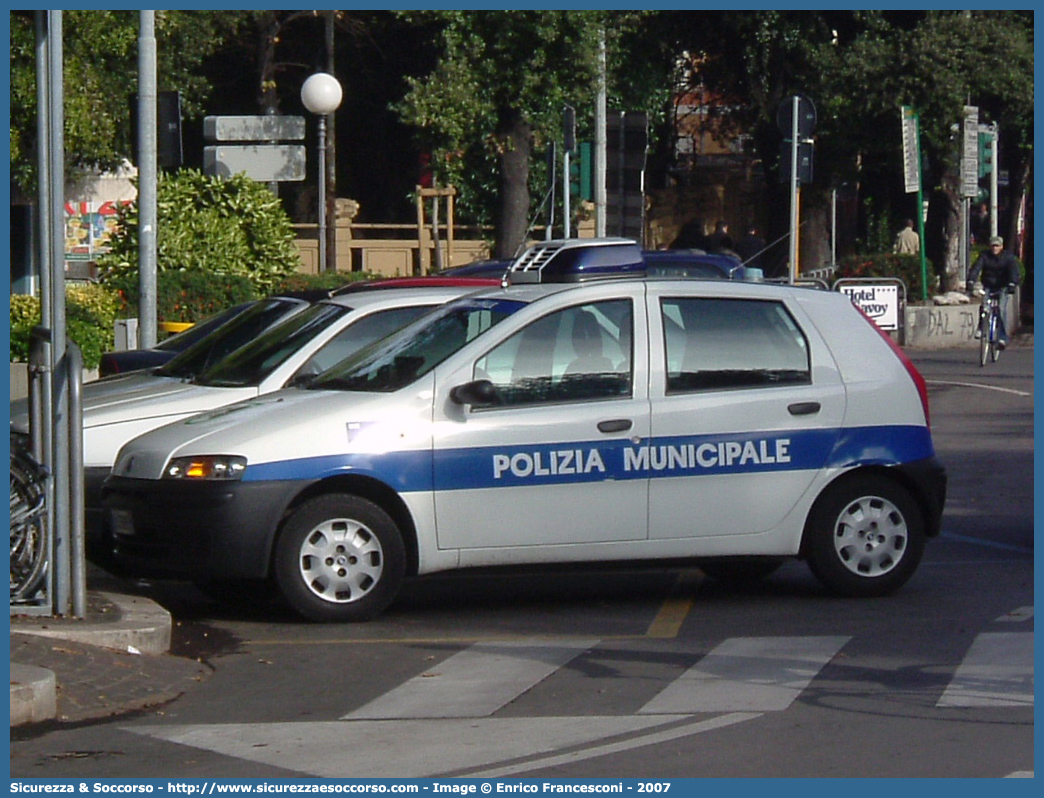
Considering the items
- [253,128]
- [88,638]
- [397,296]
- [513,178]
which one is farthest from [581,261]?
[513,178]

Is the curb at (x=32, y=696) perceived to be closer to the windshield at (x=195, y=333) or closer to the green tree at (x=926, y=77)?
the windshield at (x=195, y=333)

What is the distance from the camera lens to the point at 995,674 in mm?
7703

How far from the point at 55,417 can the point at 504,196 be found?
2514 centimetres

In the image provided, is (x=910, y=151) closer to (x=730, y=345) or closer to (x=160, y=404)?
(x=730, y=345)

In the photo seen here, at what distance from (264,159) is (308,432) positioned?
475 inches

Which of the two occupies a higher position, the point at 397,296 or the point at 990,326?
the point at 397,296

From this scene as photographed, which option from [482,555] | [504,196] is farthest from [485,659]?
[504,196]

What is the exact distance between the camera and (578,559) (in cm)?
924

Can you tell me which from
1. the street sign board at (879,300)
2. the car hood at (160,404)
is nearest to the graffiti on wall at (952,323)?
the street sign board at (879,300)

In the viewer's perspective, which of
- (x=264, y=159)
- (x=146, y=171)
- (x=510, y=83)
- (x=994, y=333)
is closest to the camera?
(x=146, y=171)

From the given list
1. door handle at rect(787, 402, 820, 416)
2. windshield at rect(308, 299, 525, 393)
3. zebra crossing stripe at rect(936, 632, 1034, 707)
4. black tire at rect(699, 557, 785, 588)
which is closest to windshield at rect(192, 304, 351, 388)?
windshield at rect(308, 299, 525, 393)

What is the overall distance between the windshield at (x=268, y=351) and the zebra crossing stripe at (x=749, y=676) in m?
3.39

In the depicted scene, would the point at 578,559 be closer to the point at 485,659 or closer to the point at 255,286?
the point at 485,659

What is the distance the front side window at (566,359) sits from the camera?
920 centimetres
